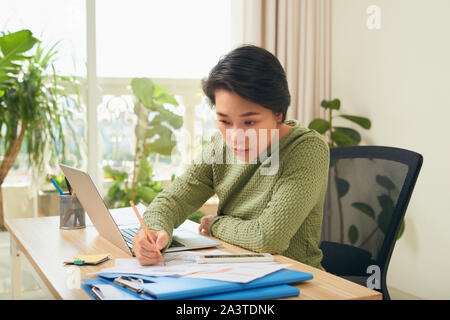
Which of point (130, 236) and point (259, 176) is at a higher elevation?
point (259, 176)

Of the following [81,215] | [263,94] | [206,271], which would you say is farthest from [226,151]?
[206,271]

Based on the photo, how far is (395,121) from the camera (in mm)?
2623

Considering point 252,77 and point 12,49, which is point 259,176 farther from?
point 12,49

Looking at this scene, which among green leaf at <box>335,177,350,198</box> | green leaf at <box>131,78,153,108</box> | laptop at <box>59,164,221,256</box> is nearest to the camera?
laptop at <box>59,164,221,256</box>

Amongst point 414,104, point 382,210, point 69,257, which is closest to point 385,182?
point 382,210

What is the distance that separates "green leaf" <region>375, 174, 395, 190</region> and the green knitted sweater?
0.17 meters

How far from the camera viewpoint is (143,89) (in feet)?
9.27

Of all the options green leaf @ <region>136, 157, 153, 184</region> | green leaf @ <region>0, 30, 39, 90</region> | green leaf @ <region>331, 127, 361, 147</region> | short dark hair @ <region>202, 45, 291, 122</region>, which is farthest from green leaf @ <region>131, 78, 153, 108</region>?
short dark hair @ <region>202, 45, 291, 122</region>

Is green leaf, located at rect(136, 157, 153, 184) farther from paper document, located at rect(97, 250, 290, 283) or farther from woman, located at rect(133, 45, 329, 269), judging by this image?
paper document, located at rect(97, 250, 290, 283)

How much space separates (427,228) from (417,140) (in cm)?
44

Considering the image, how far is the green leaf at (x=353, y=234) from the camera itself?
54.8 inches

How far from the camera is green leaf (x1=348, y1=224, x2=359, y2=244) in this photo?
139 centimetres

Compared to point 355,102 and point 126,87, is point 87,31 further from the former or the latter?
point 355,102

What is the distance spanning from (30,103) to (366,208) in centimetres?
182
